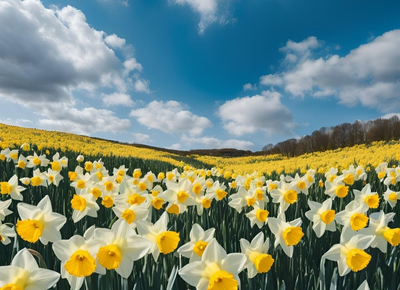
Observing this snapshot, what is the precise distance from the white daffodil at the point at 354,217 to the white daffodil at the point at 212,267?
0.94 metres

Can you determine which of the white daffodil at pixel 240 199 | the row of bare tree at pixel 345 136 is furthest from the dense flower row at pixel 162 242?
the row of bare tree at pixel 345 136

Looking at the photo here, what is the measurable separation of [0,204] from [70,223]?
Answer: 0.70 m

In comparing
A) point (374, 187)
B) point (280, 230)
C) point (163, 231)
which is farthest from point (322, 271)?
point (374, 187)

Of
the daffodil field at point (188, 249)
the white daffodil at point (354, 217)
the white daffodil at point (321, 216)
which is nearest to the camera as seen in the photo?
the daffodil field at point (188, 249)

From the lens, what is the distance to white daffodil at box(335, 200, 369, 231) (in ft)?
5.07

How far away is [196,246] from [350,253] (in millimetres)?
821

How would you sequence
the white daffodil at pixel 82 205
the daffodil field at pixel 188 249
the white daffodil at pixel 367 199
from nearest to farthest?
the daffodil field at pixel 188 249
the white daffodil at pixel 82 205
the white daffodil at pixel 367 199

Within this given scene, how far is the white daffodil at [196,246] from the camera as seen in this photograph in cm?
118

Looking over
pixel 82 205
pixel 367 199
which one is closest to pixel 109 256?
pixel 82 205

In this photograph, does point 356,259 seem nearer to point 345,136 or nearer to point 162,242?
point 162,242

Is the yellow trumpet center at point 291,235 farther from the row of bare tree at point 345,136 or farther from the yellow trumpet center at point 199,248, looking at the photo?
the row of bare tree at point 345,136

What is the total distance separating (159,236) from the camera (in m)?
1.24

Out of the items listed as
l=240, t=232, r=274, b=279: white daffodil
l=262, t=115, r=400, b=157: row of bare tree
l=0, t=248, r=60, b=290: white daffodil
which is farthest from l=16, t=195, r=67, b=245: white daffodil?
l=262, t=115, r=400, b=157: row of bare tree

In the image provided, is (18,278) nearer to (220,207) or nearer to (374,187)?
(220,207)
